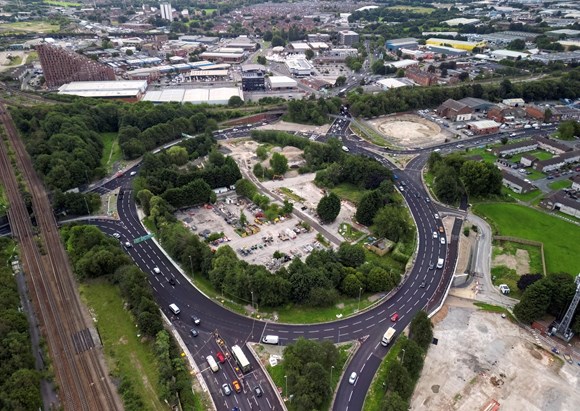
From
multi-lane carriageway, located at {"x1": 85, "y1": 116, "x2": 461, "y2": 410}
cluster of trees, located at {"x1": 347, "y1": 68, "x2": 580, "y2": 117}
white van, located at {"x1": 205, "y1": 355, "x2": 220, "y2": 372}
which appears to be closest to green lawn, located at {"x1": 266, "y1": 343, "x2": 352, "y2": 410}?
multi-lane carriageway, located at {"x1": 85, "y1": 116, "x2": 461, "y2": 410}

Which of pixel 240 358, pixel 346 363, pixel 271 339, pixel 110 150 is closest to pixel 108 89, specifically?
pixel 110 150

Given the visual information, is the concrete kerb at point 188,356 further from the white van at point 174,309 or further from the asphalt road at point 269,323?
the white van at point 174,309

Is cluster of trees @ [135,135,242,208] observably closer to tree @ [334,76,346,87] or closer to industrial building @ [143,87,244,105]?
industrial building @ [143,87,244,105]

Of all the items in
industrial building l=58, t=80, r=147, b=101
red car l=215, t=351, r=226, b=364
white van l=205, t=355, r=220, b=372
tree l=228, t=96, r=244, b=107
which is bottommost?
red car l=215, t=351, r=226, b=364

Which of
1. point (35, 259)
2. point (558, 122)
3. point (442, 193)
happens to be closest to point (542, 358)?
point (442, 193)

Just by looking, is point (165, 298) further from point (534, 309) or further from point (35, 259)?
point (534, 309)

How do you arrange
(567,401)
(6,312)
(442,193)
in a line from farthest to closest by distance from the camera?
1. (442,193)
2. (6,312)
3. (567,401)

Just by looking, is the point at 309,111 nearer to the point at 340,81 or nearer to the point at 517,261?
the point at 340,81

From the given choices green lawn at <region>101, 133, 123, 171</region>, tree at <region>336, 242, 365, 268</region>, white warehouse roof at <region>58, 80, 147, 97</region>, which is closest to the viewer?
tree at <region>336, 242, 365, 268</region>
